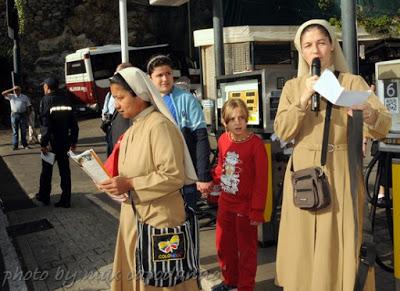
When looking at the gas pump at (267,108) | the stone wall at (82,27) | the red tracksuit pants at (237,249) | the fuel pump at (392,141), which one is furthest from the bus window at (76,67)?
the fuel pump at (392,141)

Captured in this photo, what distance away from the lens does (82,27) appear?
2703 centimetres

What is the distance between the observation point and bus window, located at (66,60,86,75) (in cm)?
2128

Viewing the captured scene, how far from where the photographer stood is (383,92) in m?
3.64

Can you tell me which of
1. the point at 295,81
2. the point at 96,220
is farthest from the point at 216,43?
the point at 295,81

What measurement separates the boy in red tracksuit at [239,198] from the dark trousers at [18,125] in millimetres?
11255

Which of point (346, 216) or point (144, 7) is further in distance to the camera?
point (144, 7)

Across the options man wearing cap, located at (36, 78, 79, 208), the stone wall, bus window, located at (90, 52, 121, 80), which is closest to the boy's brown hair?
man wearing cap, located at (36, 78, 79, 208)

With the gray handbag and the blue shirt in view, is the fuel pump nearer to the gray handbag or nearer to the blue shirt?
the gray handbag

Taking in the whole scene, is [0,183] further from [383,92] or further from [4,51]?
[4,51]

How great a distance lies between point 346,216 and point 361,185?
21cm

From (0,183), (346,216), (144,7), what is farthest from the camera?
(144,7)

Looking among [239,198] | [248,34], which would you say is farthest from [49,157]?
[248,34]

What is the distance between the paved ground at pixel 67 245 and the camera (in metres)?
4.49

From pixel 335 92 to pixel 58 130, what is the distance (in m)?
5.70
